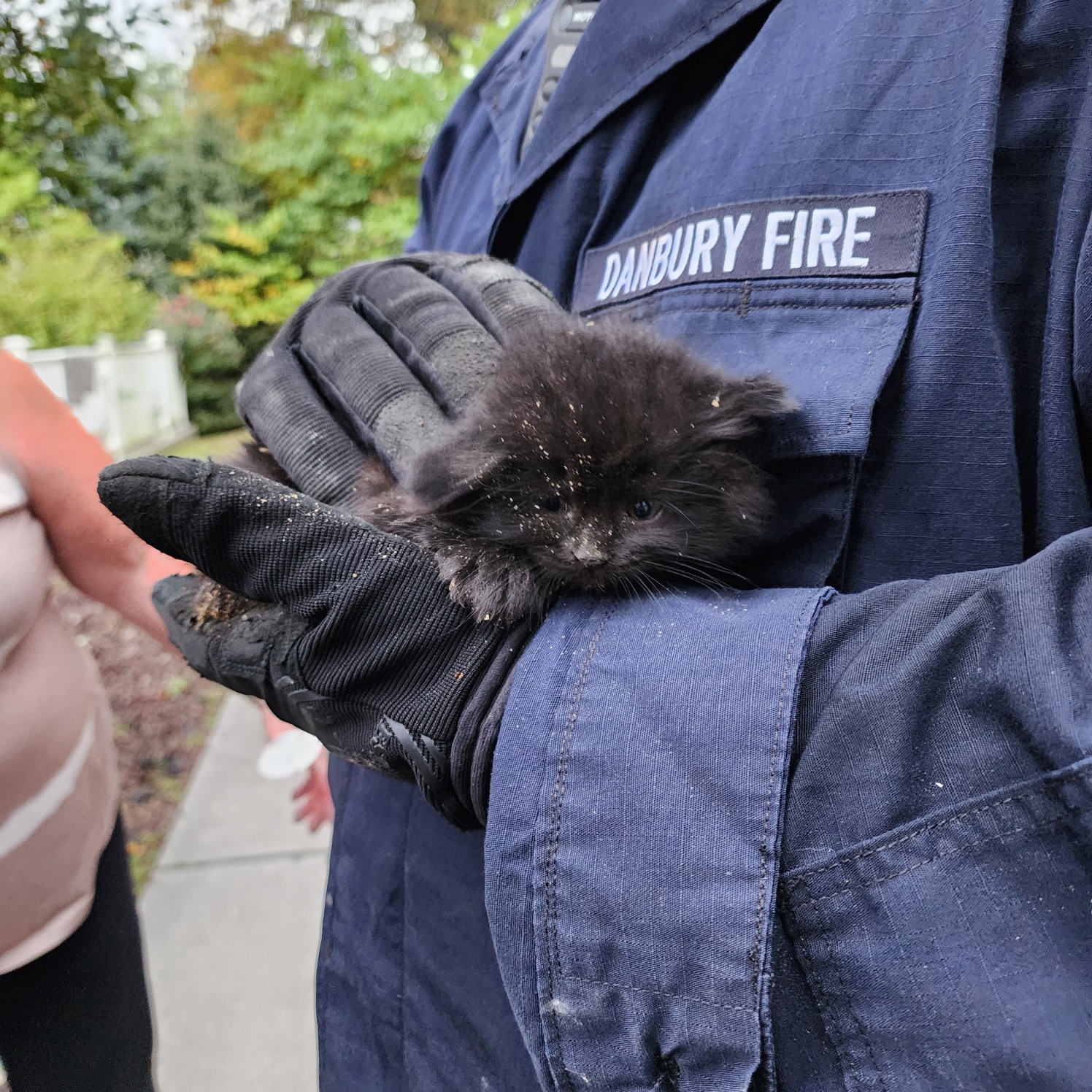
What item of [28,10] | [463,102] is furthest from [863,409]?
[28,10]

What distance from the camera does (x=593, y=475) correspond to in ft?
4.71

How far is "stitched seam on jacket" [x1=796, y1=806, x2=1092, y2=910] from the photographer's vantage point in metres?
0.74

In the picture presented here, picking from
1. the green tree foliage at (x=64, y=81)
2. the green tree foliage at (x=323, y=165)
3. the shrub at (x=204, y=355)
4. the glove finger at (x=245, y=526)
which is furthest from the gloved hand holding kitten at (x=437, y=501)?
the shrub at (x=204, y=355)

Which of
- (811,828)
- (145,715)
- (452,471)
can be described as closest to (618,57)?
(452,471)

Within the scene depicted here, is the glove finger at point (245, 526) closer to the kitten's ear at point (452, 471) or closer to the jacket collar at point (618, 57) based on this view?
the kitten's ear at point (452, 471)

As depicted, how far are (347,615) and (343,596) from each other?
0.03 metres

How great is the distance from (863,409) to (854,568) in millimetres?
263

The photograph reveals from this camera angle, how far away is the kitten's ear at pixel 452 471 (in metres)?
1.41

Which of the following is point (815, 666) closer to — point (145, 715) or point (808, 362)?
point (808, 362)

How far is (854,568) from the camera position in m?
1.24

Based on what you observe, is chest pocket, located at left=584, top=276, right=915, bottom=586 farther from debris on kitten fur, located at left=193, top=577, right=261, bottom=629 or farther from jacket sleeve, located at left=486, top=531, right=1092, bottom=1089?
debris on kitten fur, located at left=193, top=577, right=261, bottom=629

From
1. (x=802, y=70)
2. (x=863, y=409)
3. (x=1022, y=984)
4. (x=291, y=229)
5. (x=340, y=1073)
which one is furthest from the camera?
→ (x=291, y=229)

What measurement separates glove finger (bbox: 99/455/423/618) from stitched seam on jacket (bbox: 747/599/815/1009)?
2.06ft

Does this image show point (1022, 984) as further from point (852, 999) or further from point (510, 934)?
point (510, 934)
